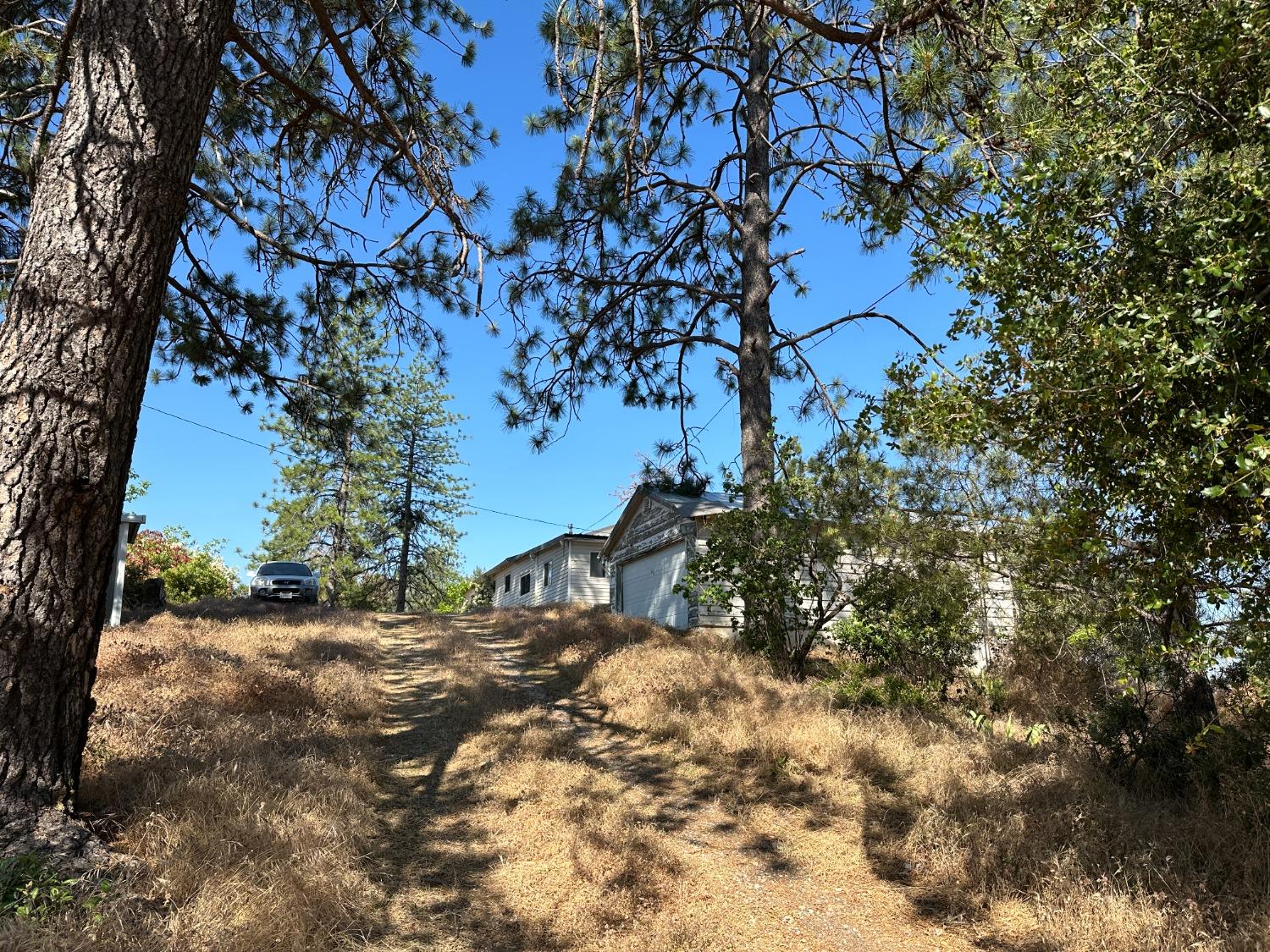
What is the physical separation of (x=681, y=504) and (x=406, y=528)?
71.4 ft

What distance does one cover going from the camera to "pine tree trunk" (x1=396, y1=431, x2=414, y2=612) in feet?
119

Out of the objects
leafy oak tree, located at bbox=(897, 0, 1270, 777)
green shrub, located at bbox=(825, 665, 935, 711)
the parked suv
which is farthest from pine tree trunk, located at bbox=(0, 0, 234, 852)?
the parked suv

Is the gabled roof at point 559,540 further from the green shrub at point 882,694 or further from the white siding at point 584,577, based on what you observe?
the green shrub at point 882,694

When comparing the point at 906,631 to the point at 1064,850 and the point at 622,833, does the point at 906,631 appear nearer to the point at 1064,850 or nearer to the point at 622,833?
the point at 1064,850

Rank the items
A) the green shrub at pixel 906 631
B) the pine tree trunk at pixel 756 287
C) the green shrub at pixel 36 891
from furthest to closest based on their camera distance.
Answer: the pine tree trunk at pixel 756 287, the green shrub at pixel 906 631, the green shrub at pixel 36 891

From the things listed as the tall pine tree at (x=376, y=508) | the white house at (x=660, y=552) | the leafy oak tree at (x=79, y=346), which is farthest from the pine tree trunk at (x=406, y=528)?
the leafy oak tree at (x=79, y=346)

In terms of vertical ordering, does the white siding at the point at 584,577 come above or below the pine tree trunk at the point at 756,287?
below

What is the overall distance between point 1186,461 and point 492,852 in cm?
476

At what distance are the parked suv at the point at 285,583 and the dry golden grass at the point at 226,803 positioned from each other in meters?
13.2

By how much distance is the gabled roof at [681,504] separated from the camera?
722 inches

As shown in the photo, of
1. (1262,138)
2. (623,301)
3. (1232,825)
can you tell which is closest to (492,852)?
(1232,825)

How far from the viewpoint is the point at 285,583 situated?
21672mm

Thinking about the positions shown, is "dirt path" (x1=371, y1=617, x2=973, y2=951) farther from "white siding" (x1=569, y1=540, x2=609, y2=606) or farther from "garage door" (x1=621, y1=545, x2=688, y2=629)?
"white siding" (x1=569, y1=540, x2=609, y2=606)

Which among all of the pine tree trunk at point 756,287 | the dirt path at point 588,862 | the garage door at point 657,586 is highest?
the pine tree trunk at point 756,287
